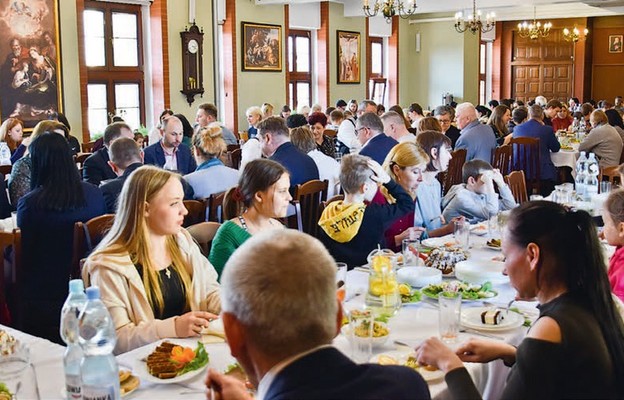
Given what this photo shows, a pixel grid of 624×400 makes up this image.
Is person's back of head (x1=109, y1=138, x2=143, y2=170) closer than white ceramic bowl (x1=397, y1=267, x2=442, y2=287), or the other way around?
white ceramic bowl (x1=397, y1=267, x2=442, y2=287)

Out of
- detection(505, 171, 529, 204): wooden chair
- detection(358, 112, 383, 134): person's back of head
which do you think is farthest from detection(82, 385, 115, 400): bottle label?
detection(358, 112, 383, 134): person's back of head

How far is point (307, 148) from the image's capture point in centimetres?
698

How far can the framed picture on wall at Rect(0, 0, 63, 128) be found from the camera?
932 cm

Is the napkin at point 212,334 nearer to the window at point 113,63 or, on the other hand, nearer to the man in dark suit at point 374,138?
the man in dark suit at point 374,138

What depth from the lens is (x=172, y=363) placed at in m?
2.29

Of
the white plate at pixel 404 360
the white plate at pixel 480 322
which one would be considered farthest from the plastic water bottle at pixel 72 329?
the white plate at pixel 480 322

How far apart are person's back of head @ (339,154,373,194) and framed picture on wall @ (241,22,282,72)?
9.23 m

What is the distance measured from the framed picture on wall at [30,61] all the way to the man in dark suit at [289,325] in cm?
885

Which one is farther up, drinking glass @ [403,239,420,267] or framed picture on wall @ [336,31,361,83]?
framed picture on wall @ [336,31,361,83]

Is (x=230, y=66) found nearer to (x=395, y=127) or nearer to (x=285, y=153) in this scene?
Result: (x=395, y=127)

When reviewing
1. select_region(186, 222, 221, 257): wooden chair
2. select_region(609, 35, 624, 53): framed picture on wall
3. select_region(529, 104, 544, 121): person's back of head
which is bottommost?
select_region(186, 222, 221, 257): wooden chair

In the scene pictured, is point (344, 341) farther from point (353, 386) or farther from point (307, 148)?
point (307, 148)

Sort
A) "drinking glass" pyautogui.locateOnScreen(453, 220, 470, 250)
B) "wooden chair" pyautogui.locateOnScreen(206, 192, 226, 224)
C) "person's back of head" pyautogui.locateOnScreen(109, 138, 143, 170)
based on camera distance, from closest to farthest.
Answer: "drinking glass" pyautogui.locateOnScreen(453, 220, 470, 250) → "wooden chair" pyautogui.locateOnScreen(206, 192, 226, 224) → "person's back of head" pyautogui.locateOnScreen(109, 138, 143, 170)

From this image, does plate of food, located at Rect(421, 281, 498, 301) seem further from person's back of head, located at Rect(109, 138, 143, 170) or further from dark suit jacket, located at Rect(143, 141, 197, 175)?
dark suit jacket, located at Rect(143, 141, 197, 175)
